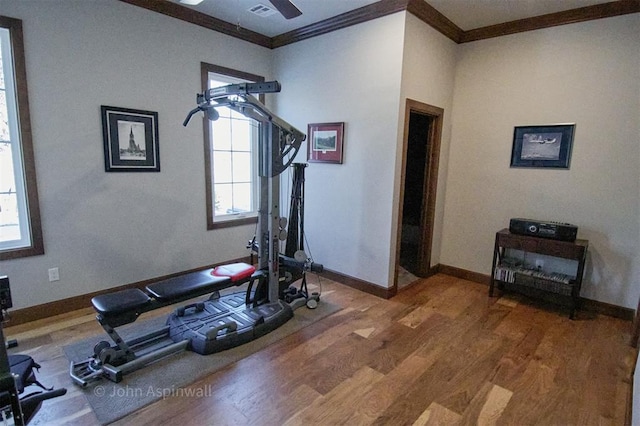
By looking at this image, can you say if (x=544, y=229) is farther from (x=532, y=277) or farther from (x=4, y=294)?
(x=4, y=294)

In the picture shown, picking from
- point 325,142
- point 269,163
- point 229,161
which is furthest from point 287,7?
point 229,161

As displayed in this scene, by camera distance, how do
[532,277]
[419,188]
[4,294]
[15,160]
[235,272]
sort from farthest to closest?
[419,188], [532,277], [235,272], [15,160], [4,294]

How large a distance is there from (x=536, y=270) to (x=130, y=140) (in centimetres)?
419

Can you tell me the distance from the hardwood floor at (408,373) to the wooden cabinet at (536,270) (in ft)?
0.83

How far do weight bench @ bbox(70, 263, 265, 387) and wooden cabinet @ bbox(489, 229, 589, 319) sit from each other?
2.52 metres

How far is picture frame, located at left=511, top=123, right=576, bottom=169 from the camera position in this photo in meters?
3.31

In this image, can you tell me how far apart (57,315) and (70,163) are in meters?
1.30

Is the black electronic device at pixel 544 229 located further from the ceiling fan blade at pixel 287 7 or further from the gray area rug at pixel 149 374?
the ceiling fan blade at pixel 287 7

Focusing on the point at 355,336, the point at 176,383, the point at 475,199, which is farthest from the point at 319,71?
the point at 176,383

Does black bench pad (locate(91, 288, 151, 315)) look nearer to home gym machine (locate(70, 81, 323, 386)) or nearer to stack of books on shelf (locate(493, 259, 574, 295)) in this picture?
home gym machine (locate(70, 81, 323, 386))

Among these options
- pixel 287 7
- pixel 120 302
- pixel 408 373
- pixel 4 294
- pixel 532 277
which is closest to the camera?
pixel 4 294

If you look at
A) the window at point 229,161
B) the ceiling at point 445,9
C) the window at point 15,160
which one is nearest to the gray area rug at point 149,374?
the window at point 15,160

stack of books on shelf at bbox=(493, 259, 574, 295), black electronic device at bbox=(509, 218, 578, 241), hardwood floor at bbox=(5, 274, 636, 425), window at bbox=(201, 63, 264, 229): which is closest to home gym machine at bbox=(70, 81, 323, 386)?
hardwood floor at bbox=(5, 274, 636, 425)

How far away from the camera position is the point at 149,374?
86.9 inches
